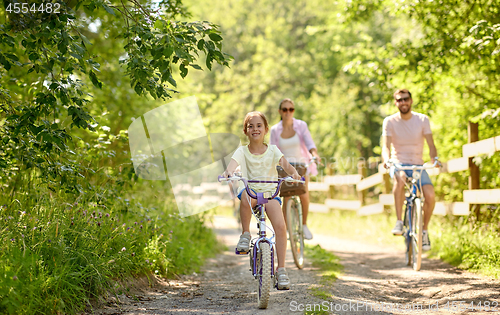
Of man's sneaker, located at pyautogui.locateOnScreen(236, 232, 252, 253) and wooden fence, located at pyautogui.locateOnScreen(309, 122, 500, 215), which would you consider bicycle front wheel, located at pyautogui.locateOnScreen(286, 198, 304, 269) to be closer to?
man's sneaker, located at pyautogui.locateOnScreen(236, 232, 252, 253)

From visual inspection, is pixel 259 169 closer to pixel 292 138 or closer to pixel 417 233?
pixel 292 138

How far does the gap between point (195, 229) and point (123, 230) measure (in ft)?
11.5

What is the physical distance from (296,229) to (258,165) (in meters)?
2.28

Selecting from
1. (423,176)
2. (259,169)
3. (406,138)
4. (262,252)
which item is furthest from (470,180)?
(262,252)

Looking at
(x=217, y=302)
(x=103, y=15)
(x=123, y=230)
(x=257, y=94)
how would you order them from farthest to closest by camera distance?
(x=257, y=94) → (x=103, y=15) → (x=123, y=230) → (x=217, y=302)

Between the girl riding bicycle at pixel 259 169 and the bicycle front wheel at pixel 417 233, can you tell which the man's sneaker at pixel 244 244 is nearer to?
the girl riding bicycle at pixel 259 169

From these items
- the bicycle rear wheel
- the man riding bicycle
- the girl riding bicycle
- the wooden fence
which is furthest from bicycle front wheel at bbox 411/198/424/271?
the bicycle rear wheel

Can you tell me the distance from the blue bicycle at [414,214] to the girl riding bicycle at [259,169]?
88.1 inches

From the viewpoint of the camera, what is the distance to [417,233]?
570cm

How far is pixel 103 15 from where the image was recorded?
8547 millimetres

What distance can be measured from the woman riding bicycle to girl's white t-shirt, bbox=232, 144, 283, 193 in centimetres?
197

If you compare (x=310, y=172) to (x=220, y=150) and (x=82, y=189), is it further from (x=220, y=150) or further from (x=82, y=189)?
(x=220, y=150)

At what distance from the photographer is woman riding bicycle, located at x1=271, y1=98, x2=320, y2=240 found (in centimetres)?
607

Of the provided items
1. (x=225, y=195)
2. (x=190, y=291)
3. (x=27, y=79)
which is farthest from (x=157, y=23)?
(x=225, y=195)
